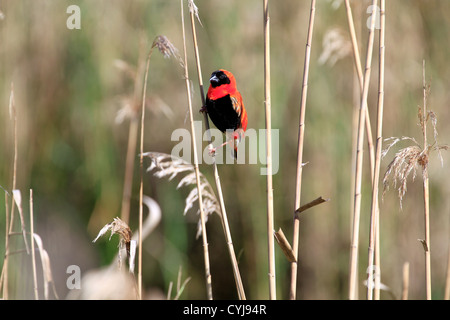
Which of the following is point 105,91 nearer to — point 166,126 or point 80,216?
point 166,126

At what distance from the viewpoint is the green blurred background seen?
2.61m

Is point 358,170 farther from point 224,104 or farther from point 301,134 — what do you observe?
point 224,104

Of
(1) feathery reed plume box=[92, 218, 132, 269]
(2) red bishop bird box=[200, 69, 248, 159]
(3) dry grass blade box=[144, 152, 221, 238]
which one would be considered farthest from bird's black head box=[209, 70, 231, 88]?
(1) feathery reed plume box=[92, 218, 132, 269]

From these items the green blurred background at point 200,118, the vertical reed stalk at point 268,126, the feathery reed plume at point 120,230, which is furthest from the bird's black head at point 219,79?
the green blurred background at point 200,118

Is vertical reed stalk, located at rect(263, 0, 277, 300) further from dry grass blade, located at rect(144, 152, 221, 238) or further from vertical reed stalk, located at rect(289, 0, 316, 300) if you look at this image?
dry grass blade, located at rect(144, 152, 221, 238)

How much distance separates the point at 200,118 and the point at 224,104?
91 cm

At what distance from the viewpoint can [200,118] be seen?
2674 mm

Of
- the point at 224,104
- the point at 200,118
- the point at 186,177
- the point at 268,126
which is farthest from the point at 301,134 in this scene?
the point at 200,118

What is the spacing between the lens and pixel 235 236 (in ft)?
9.46

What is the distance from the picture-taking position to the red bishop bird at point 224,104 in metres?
1.72

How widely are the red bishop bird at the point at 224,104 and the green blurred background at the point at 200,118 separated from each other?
83cm

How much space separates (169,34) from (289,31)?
70 cm

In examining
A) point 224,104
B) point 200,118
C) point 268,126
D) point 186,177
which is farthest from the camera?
point 200,118
